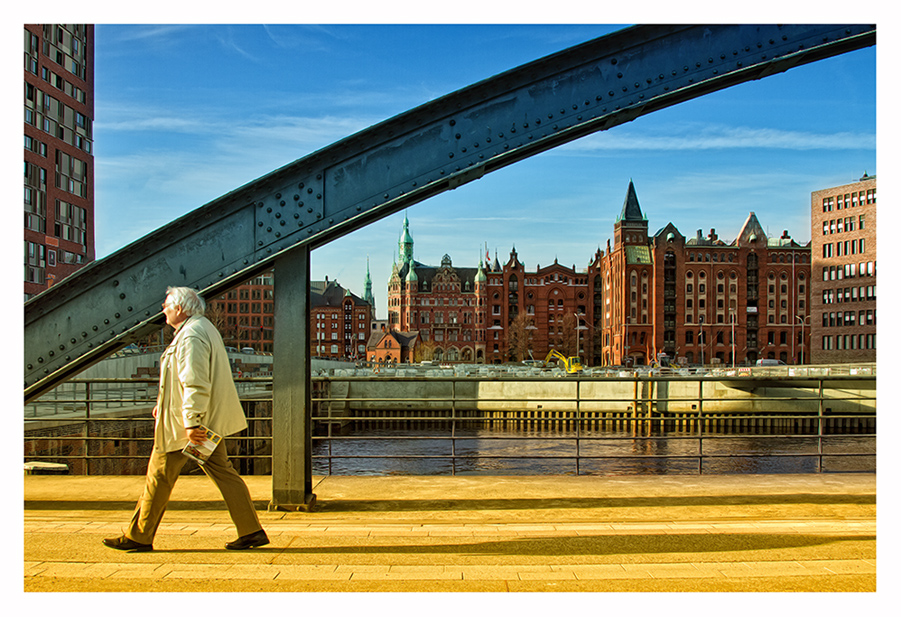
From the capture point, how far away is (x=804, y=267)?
355 ft

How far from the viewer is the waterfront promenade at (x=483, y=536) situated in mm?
3803

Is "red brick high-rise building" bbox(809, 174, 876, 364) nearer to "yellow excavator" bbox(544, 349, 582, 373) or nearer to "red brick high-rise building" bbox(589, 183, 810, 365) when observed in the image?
"red brick high-rise building" bbox(589, 183, 810, 365)

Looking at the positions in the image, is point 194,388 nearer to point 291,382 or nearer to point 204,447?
point 204,447

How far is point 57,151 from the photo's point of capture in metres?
56.9

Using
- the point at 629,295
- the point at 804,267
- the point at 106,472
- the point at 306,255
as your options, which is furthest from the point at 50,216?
the point at 804,267

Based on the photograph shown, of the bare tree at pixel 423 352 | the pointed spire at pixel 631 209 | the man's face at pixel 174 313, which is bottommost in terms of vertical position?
the bare tree at pixel 423 352

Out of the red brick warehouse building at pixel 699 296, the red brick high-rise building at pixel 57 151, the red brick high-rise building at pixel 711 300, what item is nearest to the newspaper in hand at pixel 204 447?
the red brick high-rise building at pixel 57 151

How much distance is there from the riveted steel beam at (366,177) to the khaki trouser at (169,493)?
1.30 m

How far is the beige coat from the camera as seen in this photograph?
13.7 ft

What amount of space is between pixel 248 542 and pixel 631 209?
11336 cm

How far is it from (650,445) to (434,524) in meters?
29.3

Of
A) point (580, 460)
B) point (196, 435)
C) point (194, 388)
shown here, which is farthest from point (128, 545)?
point (580, 460)

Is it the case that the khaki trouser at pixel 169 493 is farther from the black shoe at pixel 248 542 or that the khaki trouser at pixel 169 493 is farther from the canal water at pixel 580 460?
the canal water at pixel 580 460

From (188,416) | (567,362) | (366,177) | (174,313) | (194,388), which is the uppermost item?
(366,177)
